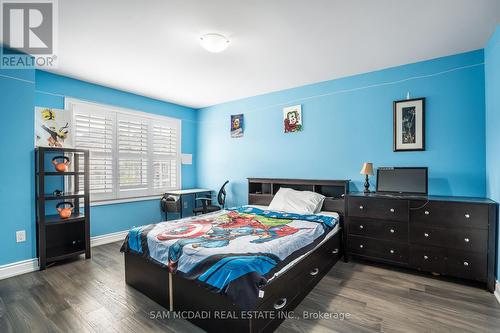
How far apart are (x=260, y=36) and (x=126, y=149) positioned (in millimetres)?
3086

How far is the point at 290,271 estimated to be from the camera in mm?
2033

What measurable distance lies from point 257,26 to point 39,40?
2355 mm

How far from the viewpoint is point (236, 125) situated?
4.82 metres

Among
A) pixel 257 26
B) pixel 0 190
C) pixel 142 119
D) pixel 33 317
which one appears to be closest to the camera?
pixel 33 317

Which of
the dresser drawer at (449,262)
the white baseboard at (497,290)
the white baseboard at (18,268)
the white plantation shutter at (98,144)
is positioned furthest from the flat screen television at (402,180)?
the white baseboard at (18,268)

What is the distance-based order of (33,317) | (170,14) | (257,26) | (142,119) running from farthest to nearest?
(142,119) → (257,26) → (170,14) → (33,317)

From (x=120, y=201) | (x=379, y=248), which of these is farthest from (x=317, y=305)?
(x=120, y=201)

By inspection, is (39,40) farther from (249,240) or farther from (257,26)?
(249,240)

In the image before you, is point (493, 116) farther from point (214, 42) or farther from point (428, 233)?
point (214, 42)

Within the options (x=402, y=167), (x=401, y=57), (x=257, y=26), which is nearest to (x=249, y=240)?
(x=257, y=26)

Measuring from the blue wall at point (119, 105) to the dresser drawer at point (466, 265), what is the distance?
4.51 metres

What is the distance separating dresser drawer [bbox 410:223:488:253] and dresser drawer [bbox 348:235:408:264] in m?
0.17

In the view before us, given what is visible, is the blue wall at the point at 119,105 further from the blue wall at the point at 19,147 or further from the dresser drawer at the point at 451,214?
the dresser drawer at the point at 451,214

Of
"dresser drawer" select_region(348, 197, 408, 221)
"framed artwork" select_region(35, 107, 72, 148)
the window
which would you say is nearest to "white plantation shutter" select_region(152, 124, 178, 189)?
the window
